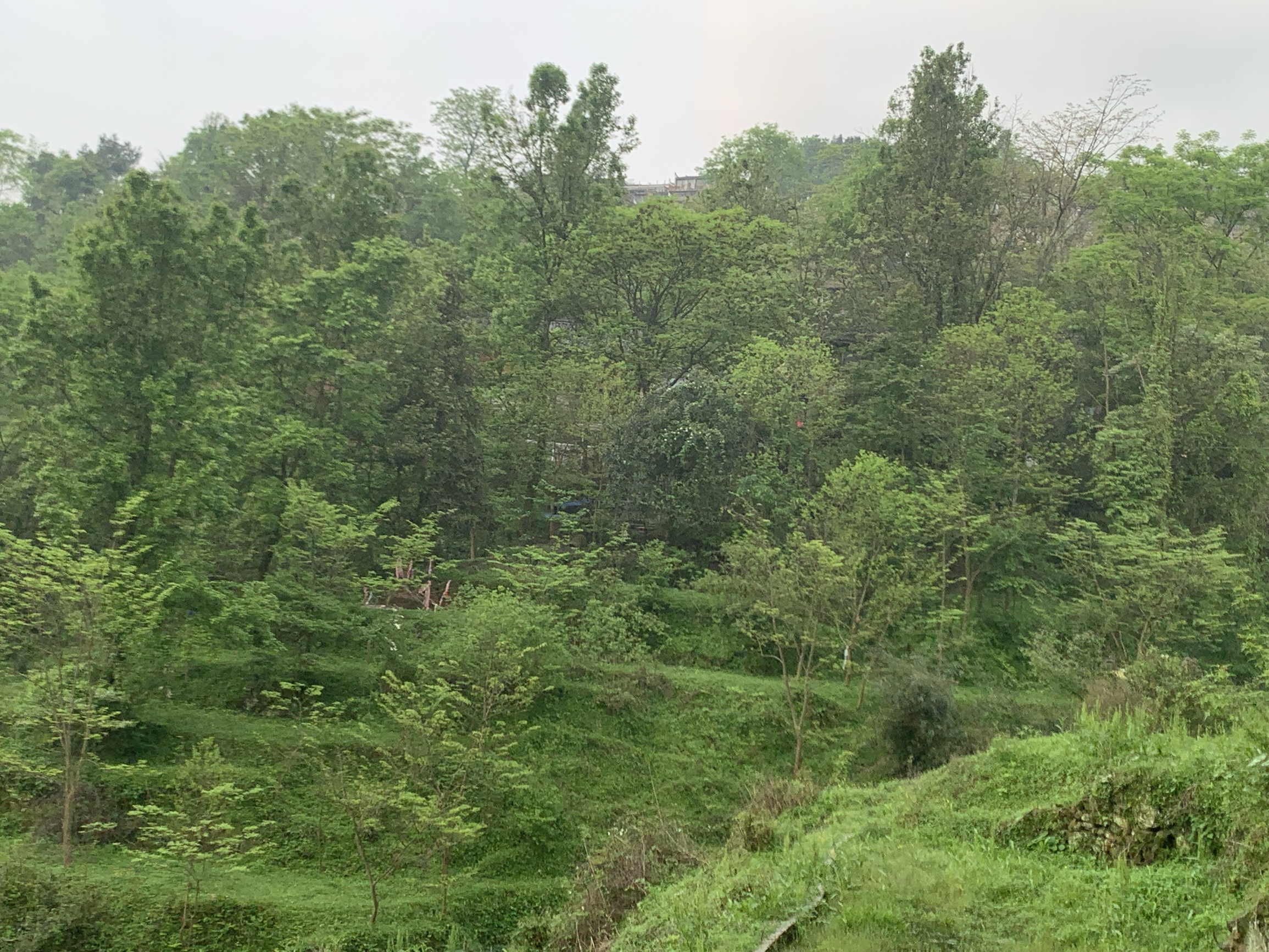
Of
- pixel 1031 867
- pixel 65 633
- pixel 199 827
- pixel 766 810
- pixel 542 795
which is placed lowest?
pixel 542 795

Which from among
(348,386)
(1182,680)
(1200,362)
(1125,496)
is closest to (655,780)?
(1182,680)

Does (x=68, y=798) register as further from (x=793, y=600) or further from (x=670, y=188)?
(x=670, y=188)

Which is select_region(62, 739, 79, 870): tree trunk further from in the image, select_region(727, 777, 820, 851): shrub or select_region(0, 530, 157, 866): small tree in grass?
select_region(727, 777, 820, 851): shrub

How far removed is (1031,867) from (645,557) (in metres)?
13.0

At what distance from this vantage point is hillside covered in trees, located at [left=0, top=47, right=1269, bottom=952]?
8.85 meters

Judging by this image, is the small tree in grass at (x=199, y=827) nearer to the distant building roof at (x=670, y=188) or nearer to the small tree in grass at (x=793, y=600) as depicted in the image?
the small tree in grass at (x=793, y=600)

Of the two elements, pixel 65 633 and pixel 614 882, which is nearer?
pixel 614 882

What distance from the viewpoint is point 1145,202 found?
910 inches

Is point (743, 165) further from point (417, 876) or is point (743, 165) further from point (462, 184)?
point (417, 876)

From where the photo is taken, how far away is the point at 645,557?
1923cm

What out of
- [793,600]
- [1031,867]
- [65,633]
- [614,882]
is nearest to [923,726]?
[793,600]

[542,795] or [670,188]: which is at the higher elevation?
[670,188]

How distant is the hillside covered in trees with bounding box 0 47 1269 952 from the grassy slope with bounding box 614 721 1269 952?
0.04m

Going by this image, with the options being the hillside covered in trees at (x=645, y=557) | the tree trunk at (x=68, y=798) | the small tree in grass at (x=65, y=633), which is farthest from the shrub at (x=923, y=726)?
the tree trunk at (x=68, y=798)
